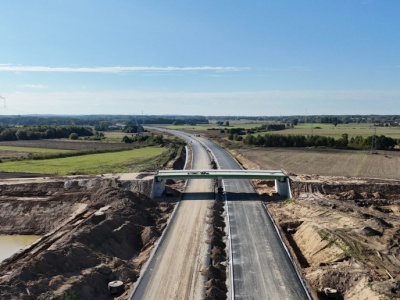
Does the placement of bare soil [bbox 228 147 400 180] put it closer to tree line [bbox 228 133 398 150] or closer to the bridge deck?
tree line [bbox 228 133 398 150]

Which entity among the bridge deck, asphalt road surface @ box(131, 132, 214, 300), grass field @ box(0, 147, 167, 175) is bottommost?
asphalt road surface @ box(131, 132, 214, 300)

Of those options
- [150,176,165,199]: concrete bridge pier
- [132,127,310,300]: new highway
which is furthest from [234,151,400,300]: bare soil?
[150,176,165,199]: concrete bridge pier

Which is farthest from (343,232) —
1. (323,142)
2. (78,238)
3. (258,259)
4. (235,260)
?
(323,142)

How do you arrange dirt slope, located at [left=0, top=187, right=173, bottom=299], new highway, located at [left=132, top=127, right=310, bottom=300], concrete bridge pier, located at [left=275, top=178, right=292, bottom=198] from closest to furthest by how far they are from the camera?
dirt slope, located at [left=0, top=187, right=173, bottom=299] → new highway, located at [left=132, top=127, right=310, bottom=300] → concrete bridge pier, located at [left=275, top=178, right=292, bottom=198]

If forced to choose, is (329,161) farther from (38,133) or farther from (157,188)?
(38,133)

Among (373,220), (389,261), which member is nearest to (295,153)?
(373,220)

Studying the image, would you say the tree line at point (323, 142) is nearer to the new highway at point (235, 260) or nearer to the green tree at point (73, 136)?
the green tree at point (73, 136)

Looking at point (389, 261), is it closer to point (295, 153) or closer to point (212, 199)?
point (212, 199)
